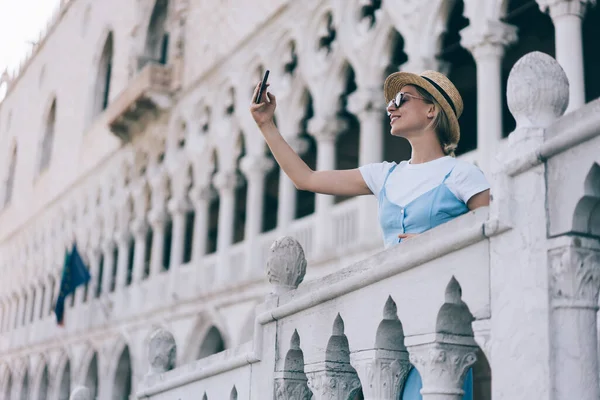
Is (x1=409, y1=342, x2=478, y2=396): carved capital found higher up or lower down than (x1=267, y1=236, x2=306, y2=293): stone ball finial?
lower down

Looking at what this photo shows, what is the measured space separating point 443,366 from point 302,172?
914 millimetres

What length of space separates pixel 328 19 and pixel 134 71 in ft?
24.1

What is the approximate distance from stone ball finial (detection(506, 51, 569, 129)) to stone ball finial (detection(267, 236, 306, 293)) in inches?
53.1

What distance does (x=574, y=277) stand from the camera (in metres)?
1.98

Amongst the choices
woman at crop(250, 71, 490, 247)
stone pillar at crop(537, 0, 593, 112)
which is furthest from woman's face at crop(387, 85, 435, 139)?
stone pillar at crop(537, 0, 593, 112)

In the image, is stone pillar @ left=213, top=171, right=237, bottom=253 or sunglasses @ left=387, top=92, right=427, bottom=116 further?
stone pillar @ left=213, top=171, right=237, bottom=253

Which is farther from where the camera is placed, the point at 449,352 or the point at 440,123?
the point at 440,123

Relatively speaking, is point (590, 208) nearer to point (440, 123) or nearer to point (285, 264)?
point (440, 123)

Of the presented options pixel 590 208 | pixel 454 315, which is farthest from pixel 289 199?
pixel 590 208

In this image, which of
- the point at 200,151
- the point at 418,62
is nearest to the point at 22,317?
the point at 200,151

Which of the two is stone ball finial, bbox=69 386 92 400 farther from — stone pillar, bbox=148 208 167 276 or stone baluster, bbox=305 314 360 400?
stone pillar, bbox=148 208 167 276

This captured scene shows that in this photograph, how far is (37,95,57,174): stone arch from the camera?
27562mm

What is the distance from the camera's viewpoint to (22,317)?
1016 inches

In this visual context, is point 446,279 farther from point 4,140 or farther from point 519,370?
point 4,140
